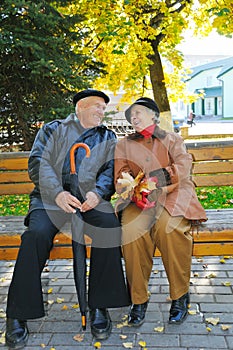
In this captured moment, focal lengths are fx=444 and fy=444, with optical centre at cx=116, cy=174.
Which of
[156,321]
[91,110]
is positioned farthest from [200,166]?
[156,321]

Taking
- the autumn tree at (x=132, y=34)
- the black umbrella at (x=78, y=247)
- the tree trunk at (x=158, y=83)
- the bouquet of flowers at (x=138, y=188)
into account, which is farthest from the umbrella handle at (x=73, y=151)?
the tree trunk at (x=158, y=83)

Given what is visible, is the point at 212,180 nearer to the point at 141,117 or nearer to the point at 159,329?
the point at 141,117

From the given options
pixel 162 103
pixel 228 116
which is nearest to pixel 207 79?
pixel 228 116

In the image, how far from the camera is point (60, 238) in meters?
3.29

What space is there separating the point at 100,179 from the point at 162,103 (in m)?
6.56

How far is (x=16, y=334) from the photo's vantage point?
2.92 metres

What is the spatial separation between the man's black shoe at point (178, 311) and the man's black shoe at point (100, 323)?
1.46ft

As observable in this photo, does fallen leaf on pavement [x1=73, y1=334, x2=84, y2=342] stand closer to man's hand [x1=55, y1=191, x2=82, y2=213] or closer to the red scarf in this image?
man's hand [x1=55, y1=191, x2=82, y2=213]

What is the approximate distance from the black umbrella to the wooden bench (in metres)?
0.15

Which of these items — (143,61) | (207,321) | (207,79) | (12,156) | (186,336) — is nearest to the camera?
(186,336)

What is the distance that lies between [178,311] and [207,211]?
1140 millimetres

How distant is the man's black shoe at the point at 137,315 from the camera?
311cm

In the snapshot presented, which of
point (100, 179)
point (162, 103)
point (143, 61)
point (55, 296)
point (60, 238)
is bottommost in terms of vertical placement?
point (55, 296)

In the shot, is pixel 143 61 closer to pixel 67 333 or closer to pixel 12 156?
pixel 12 156
